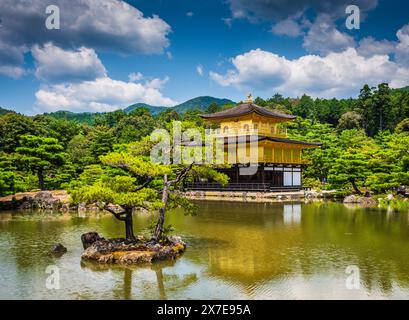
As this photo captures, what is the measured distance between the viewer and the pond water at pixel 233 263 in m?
8.60

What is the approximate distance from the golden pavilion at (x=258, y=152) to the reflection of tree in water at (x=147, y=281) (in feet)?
70.3

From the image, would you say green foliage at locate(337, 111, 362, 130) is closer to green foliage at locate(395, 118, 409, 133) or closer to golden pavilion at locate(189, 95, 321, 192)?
green foliage at locate(395, 118, 409, 133)

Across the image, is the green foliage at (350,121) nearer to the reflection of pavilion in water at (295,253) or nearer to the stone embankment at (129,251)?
the reflection of pavilion in water at (295,253)

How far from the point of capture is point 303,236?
14.9 meters

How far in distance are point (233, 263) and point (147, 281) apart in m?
2.54

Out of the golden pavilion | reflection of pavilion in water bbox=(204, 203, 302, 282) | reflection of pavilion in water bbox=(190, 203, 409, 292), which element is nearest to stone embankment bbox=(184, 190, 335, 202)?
the golden pavilion

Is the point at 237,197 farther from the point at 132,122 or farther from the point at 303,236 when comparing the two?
the point at 132,122

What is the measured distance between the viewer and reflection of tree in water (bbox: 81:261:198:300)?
8484mm

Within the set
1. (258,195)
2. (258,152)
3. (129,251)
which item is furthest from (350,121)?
(129,251)

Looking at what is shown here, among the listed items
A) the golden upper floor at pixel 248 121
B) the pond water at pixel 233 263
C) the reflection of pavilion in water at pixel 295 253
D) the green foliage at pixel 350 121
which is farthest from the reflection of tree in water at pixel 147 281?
the green foliage at pixel 350 121

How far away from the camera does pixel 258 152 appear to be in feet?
109

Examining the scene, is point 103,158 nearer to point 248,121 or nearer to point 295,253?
point 295,253
